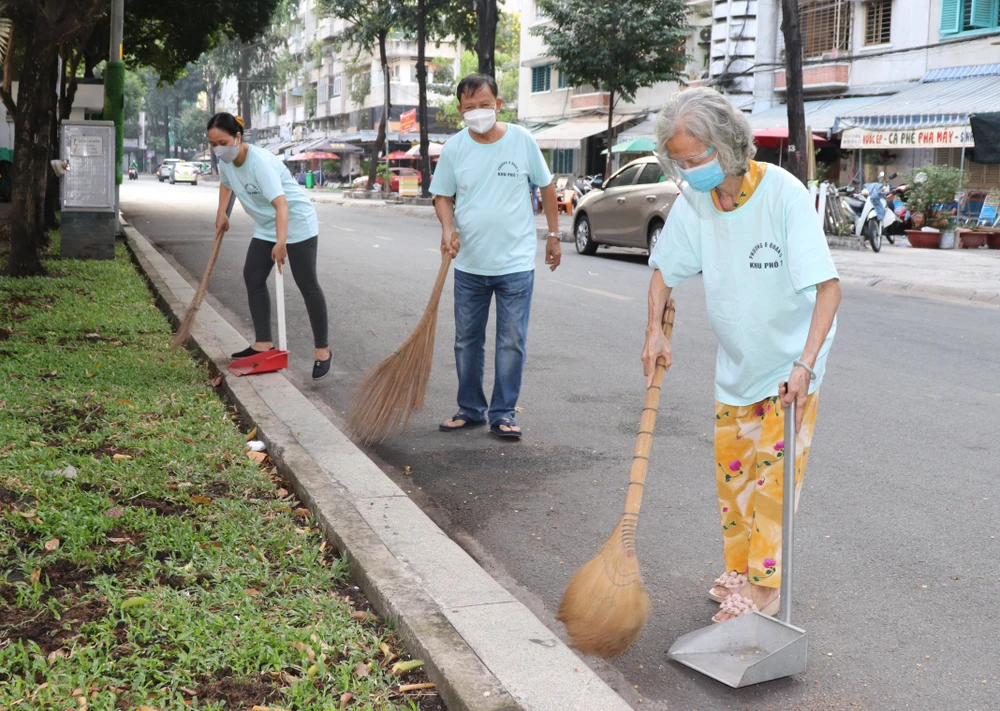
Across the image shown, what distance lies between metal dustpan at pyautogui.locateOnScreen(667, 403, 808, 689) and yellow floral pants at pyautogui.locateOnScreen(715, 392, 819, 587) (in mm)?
105

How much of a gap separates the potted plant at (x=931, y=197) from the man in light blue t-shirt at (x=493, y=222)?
16782mm

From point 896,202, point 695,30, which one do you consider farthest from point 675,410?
point 695,30

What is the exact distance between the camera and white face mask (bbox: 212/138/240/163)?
269 inches

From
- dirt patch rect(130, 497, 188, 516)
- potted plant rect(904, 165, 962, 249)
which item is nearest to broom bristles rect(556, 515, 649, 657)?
dirt patch rect(130, 497, 188, 516)

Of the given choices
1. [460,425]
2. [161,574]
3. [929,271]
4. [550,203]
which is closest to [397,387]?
[460,425]

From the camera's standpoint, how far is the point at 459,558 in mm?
3814

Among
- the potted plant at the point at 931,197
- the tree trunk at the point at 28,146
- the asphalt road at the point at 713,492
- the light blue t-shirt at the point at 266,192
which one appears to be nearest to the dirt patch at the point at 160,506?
the asphalt road at the point at 713,492

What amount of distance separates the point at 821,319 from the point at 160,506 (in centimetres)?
256

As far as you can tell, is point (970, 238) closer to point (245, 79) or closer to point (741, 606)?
point (741, 606)

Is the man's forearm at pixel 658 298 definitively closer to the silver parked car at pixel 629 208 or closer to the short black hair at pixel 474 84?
the short black hair at pixel 474 84

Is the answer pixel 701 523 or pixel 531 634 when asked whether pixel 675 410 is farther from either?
pixel 531 634

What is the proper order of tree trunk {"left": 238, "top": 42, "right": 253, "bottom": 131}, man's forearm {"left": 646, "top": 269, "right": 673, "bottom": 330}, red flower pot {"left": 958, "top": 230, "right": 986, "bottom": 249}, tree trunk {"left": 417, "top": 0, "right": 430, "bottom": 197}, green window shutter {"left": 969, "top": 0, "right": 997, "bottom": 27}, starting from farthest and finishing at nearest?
1. tree trunk {"left": 238, "top": 42, "right": 253, "bottom": 131}
2. tree trunk {"left": 417, "top": 0, "right": 430, "bottom": 197}
3. green window shutter {"left": 969, "top": 0, "right": 997, "bottom": 27}
4. red flower pot {"left": 958, "top": 230, "right": 986, "bottom": 249}
5. man's forearm {"left": 646, "top": 269, "right": 673, "bottom": 330}

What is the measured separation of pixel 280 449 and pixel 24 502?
46.3 inches

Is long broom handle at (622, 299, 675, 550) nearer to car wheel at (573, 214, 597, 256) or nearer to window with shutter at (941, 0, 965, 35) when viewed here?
car wheel at (573, 214, 597, 256)
